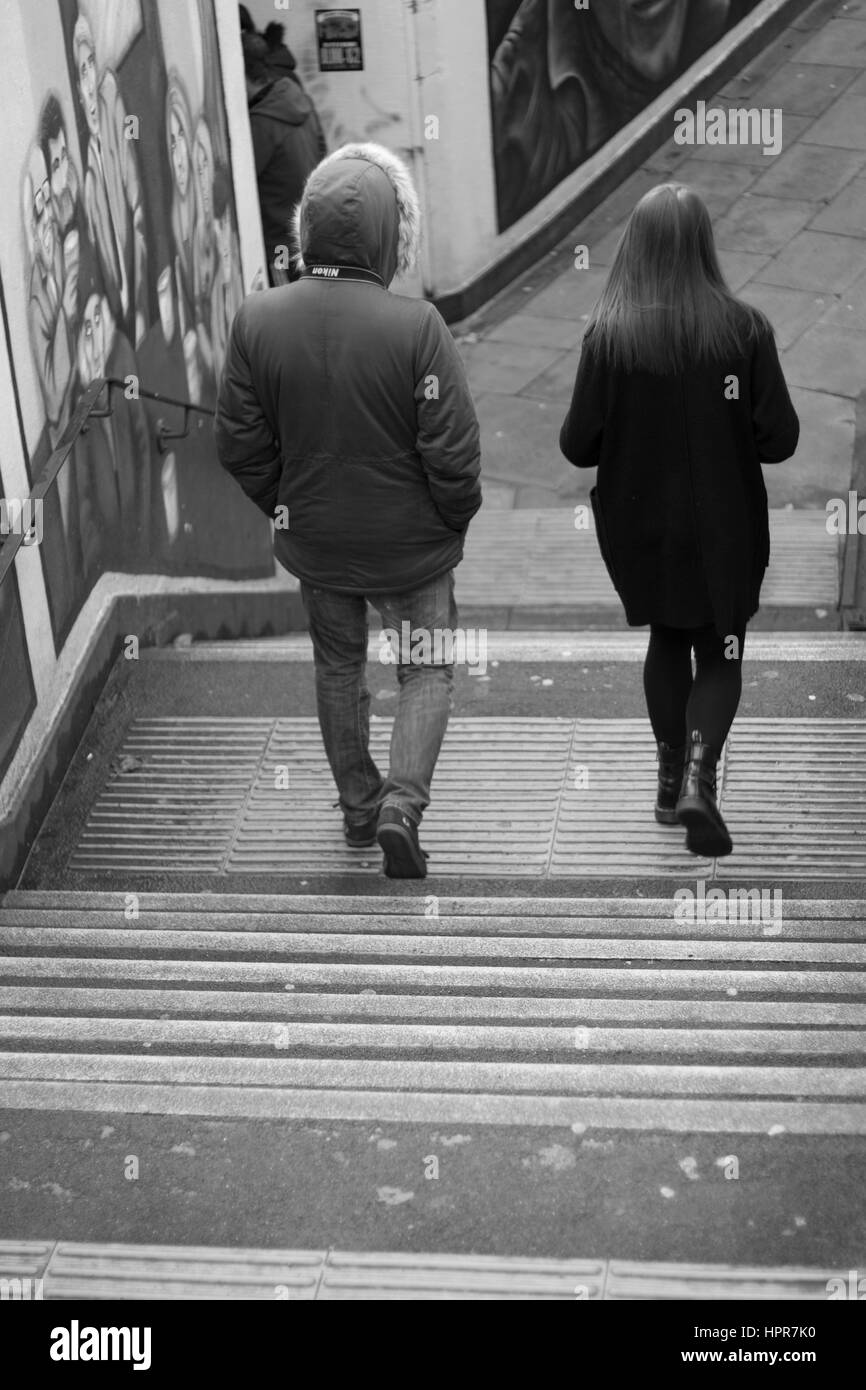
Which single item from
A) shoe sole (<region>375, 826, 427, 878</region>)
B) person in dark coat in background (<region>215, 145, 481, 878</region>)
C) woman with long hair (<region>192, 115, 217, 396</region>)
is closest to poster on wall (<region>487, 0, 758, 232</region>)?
woman with long hair (<region>192, 115, 217, 396</region>)

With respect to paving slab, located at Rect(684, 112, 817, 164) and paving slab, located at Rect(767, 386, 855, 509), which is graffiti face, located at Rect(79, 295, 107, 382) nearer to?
paving slab, located at Rect(767, 386, 855, 509)

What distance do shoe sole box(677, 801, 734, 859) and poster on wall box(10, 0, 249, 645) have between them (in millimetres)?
1928

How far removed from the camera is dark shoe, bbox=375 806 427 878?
409cm

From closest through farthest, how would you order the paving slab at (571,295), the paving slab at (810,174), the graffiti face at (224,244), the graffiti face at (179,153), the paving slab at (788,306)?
the graffiti face at (179,153), the graffiti face at (224,244), the paving slab at (788,306), the paving slab at (571,295), the paving slab at (810,174)

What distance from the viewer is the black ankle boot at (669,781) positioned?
4508mm

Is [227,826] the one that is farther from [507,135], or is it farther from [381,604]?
[507,135]

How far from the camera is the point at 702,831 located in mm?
4238

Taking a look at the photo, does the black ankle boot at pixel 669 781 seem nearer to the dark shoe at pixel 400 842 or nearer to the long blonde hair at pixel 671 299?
the dark shoe at pixel 400 842

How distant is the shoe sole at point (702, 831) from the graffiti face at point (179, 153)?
3697 millimetres

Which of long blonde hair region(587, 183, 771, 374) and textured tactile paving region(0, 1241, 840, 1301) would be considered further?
long blonde hair region(587, 183, 771, 374)

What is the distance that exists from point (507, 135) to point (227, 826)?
751cm

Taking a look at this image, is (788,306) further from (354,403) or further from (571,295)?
(354,403)

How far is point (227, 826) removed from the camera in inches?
187

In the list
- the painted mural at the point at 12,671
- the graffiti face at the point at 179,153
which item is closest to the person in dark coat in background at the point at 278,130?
the graffiti face at the point at 179,153
